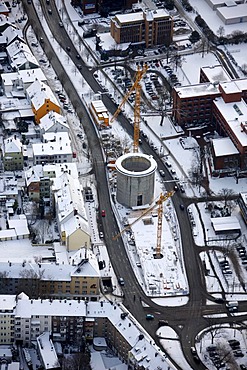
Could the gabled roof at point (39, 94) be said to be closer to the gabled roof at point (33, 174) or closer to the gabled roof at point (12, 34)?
the gabled roof at point (12, 34)

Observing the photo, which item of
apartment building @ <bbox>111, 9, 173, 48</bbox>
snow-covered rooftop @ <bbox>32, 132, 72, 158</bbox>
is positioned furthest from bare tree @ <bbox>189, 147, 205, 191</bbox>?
apartment building @ <bbox>111, 9, 173, 48</bbox>

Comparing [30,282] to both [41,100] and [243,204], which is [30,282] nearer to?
[243,204]

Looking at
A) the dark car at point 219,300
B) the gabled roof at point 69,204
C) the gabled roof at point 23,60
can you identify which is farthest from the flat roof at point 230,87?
the dark car at point 219,300

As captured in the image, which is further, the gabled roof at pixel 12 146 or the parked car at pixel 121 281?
the gabled roof at pixel 12 146

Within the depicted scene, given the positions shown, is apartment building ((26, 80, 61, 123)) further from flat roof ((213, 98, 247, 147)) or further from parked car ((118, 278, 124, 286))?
parked car ((118, 278, 124, 286))

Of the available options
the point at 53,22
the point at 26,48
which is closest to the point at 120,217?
the point at 26,48

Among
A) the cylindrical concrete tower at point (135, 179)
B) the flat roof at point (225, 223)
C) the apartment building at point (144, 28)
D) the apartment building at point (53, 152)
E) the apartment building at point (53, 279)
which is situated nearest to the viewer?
the apartment building at point (53, 279)
